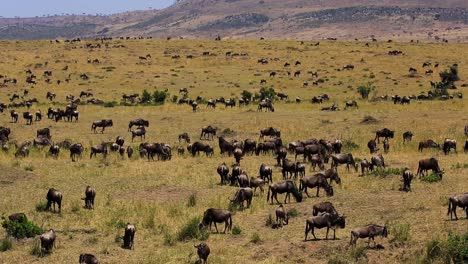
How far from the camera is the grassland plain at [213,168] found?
1856 cm

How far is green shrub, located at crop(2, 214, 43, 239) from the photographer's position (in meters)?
19.7

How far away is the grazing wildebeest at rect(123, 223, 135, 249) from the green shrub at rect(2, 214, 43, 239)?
126 inches

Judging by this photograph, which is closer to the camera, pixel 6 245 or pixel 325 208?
pixel 6 245

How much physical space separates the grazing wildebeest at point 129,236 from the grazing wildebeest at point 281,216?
4766 millimetres

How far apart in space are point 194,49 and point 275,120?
57.3m

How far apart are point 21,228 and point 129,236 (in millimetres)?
3641

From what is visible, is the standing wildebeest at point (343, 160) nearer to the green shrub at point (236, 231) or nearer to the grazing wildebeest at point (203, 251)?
the green shrub at point (236, 231)

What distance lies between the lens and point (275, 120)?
4631 centimetres

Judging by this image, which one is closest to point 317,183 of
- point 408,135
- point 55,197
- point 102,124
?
point 55,197

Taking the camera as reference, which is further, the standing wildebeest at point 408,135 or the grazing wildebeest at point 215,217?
the standing wildebeest at point 408,135

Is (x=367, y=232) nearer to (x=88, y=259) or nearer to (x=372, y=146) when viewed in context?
(x=88, y=259)

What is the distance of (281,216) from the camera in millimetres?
20734

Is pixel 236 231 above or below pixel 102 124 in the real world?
above

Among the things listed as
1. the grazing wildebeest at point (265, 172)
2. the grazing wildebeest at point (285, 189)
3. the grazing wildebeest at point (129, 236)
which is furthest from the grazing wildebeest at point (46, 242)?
the grazing wildebeest at point (265, 172)
